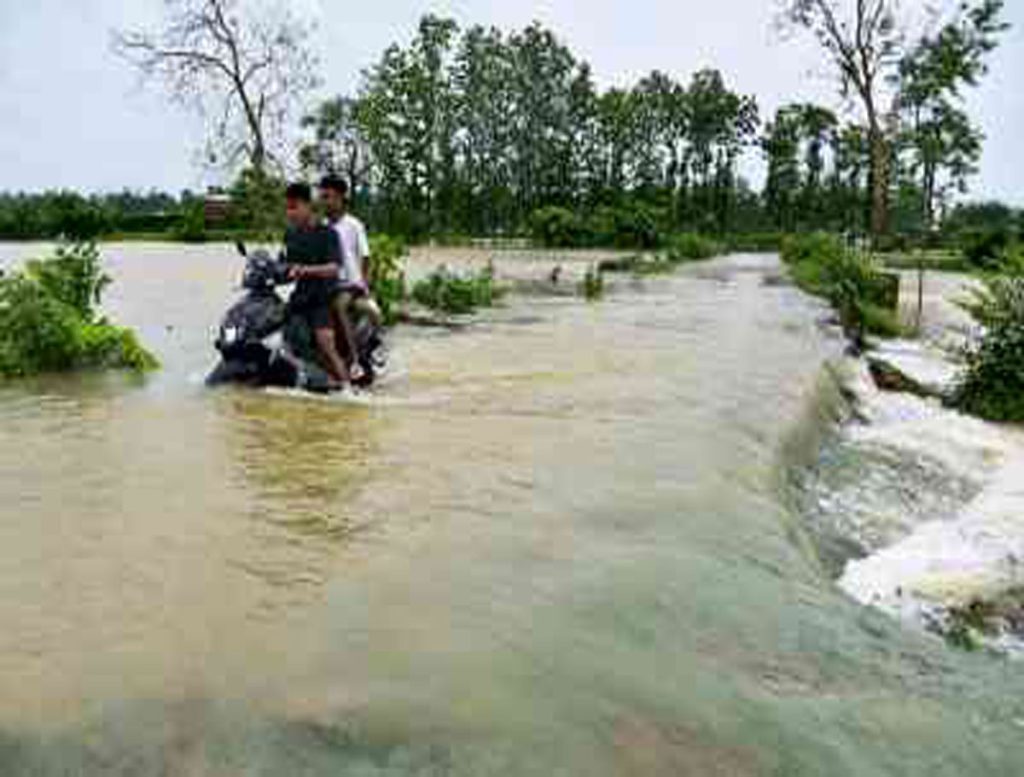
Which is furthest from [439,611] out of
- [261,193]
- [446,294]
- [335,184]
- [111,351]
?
[261,193]

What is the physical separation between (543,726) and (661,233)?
62.0 meters

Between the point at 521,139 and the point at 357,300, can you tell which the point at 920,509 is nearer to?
the point at 357,300

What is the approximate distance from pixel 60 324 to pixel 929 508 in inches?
317

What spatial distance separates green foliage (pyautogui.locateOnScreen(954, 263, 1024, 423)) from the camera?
13.2 meters

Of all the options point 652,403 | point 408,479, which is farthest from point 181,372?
point 408,479

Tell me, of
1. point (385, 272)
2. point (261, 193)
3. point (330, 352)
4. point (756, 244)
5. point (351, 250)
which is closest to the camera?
point (330, 352)

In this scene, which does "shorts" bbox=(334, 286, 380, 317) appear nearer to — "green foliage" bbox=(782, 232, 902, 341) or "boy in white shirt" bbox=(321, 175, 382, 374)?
"boy in white shirt" bbox=(321, 175, 382, 374)

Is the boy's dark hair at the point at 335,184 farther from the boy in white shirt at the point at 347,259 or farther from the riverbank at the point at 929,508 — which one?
the riverbank at the point at 929,508

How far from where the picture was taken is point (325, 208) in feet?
34.9

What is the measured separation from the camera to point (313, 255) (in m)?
10.1

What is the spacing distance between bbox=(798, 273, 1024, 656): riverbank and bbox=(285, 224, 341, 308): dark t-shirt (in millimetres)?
4446

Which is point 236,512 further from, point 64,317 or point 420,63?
point 420,63

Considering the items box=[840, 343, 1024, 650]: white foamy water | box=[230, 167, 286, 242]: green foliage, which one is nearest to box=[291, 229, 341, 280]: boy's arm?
box=[840, 343, 1024, 650]: white foamy water

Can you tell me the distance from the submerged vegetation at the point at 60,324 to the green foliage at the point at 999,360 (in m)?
9.14
